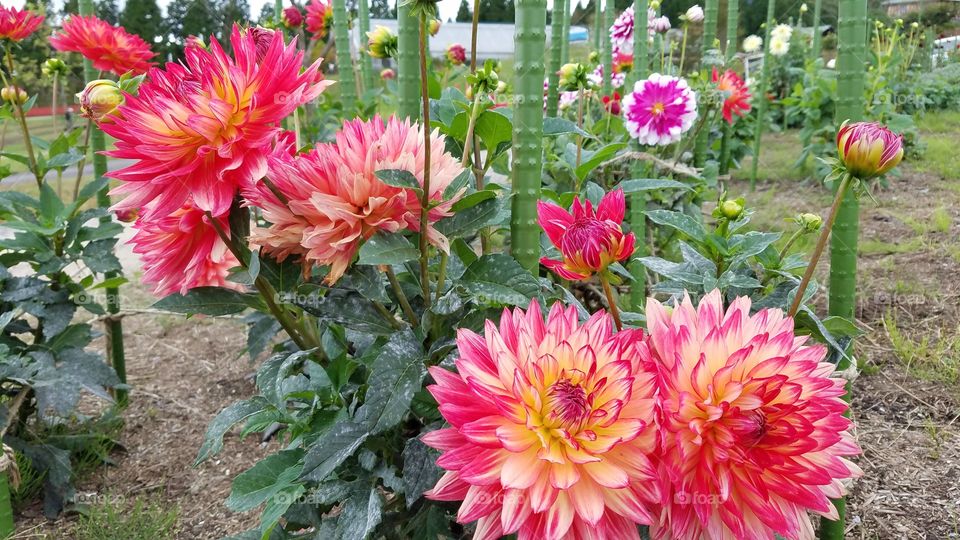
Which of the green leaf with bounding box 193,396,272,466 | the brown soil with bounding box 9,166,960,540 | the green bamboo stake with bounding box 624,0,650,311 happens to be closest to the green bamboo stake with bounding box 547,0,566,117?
the green bamboo stake with bounding box 624,0,650,311

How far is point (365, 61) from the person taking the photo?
236cm

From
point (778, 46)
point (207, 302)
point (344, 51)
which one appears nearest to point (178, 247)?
point (207, 302)

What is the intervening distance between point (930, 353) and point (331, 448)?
1.42 metres

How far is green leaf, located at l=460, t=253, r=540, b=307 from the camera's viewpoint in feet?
2.15

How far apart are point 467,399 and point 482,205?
208 millimetres

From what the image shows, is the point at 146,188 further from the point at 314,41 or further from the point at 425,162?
the point at 314,41

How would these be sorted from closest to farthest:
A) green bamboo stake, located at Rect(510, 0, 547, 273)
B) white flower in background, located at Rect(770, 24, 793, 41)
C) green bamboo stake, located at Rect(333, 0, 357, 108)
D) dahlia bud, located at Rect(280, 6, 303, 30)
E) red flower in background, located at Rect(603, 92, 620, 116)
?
green bamboo stake, located at Rect(510, 0, 547, 273)
green bamboo stake, located at Rect(333, 0, 357, 108)
dahlia bud, located at Rect(280, 6, 303, 30)
red flower in background, located at Rect(603, 92, 620, 116)
white flower in background, located at Rect(770, 24, 793, 41)

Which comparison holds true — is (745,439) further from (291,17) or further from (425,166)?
(291,17)

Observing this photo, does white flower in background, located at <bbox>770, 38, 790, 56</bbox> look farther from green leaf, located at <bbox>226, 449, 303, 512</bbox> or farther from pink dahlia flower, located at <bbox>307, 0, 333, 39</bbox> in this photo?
green leaf, located at <bbox>226, 449, 303, 512</bbox>

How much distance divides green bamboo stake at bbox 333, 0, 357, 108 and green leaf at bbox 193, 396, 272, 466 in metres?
0.91

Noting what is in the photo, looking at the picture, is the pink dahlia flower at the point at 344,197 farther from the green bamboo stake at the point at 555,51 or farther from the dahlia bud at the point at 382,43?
the green bamboo stake at the point at 555,51

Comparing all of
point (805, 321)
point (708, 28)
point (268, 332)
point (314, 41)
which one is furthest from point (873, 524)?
point (314, 41)

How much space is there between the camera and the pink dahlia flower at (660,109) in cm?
174

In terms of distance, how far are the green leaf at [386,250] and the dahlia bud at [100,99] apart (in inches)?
10.7
